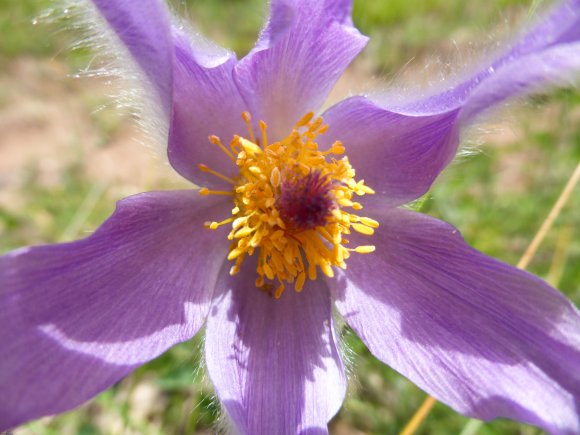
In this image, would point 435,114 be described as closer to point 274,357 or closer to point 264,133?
point 264,133

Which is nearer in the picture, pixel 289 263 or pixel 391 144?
pixel 289 263

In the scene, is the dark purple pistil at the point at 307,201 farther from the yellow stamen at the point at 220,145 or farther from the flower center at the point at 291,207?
the yellow stamen at the point at 220,145

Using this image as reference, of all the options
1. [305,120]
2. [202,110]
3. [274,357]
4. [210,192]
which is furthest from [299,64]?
[274,357]

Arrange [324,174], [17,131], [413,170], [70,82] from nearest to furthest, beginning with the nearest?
1. [324,174]
2. [413,170]
3. [17,131]
4. [70,82]

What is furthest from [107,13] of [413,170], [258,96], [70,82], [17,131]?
[70,82]

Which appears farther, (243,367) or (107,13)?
(243,367)

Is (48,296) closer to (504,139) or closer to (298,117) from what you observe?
(298,117)

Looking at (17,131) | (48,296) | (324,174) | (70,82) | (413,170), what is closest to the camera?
(48,296)
